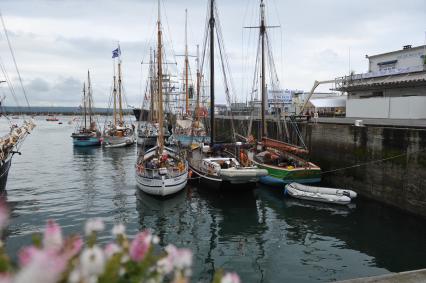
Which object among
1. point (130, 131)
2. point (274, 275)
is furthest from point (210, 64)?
point (130, 131)

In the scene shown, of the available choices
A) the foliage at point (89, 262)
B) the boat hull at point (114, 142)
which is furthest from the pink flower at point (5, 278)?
the boat hull at point (114, 142)

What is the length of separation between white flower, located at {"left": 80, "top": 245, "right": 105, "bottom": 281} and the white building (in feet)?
86.7

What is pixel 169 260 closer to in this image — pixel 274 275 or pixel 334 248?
pixel 274 275

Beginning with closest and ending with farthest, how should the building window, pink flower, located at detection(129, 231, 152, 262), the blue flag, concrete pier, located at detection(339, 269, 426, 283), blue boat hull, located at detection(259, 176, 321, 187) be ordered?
pink flower, located at detection(129, 231, 152, 262) < concrete pier, located at detection(339, 269, 426, 283) < blue boat hull, located at detection(259, 176, 321, 187) < the building window < the blue flag

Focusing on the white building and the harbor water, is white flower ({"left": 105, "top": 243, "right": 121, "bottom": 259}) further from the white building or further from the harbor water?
the white building

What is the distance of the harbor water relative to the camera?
12219 mm

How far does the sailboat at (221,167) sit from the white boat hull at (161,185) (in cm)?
201

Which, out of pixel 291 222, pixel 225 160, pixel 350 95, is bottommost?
pixel 291 222

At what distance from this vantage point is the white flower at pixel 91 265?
2275 mm

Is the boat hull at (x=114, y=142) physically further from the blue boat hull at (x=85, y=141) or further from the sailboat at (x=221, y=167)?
the sailboat at (x=221, y=167)

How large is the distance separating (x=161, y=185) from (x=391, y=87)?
76.1ft

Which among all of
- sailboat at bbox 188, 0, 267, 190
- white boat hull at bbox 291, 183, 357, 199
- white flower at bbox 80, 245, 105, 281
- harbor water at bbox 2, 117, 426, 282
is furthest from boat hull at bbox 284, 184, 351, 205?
white flower at bbox 80, 245, 105, 281

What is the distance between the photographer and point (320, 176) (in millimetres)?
22938

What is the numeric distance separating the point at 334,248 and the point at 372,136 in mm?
8723
